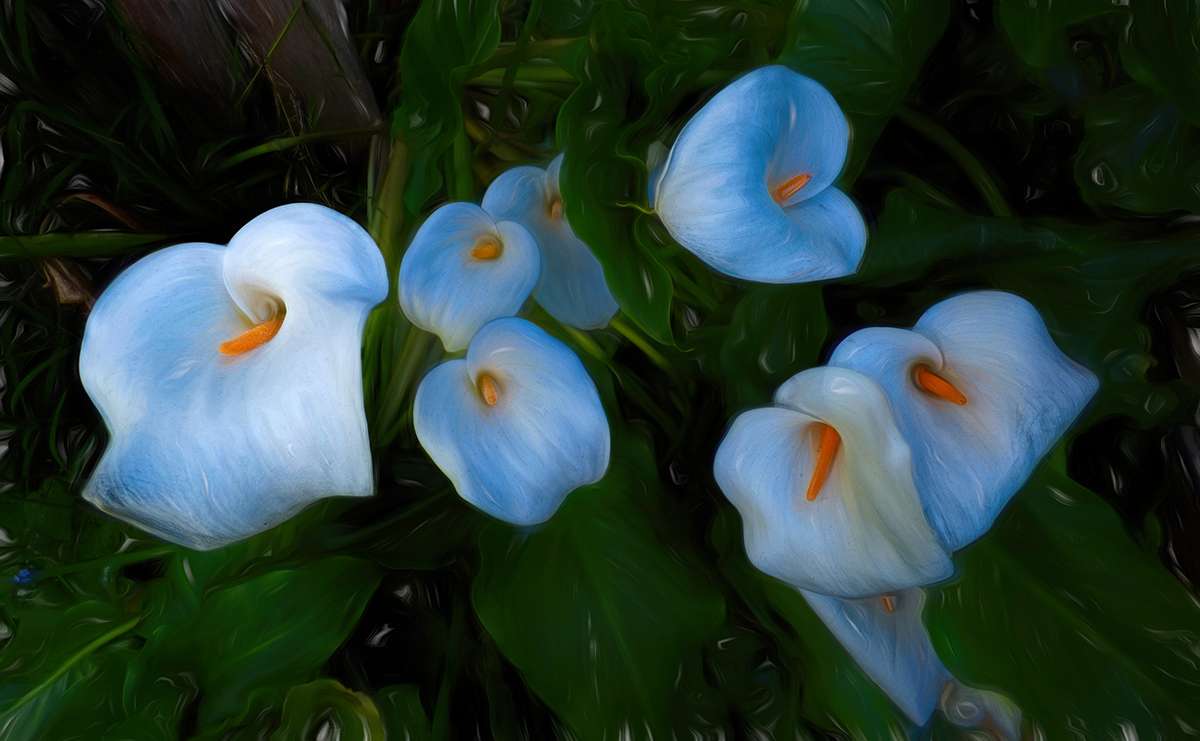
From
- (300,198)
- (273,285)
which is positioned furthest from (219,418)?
(300,198)

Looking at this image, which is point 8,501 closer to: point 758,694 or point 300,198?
point 300,198

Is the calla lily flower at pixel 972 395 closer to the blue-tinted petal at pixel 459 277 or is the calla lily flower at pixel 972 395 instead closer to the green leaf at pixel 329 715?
the blue-tinted petal at pixel 459 277

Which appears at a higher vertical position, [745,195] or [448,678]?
[745,195]

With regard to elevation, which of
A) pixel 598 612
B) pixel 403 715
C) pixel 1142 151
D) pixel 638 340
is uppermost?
pixel 1142 151

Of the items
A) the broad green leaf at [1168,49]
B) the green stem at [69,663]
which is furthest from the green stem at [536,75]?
the green stem at [69,663]

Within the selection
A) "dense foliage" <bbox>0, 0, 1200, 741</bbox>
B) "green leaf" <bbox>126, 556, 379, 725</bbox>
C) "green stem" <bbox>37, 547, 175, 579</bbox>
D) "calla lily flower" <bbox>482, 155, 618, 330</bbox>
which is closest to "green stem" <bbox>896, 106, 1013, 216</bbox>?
"dense foliage" <bbox>0, 0, 1200, 741</bbox>

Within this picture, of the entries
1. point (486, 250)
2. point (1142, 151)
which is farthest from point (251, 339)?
point (1142, 151)

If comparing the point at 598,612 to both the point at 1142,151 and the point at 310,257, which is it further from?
the point at 1142,151
